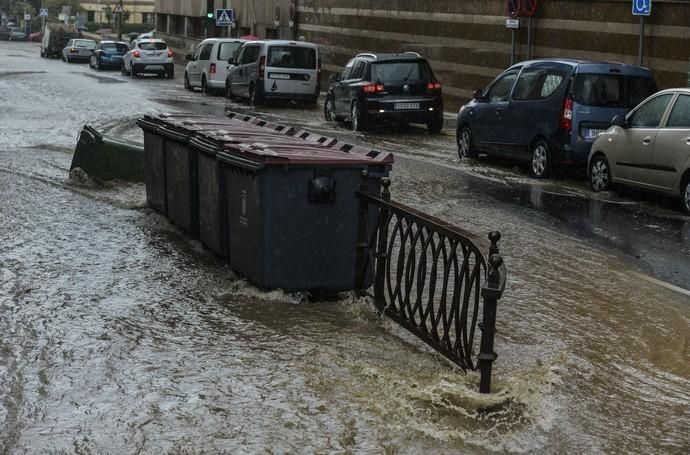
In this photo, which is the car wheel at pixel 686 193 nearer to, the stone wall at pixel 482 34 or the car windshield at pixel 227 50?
the stone wall at pixel 482 34

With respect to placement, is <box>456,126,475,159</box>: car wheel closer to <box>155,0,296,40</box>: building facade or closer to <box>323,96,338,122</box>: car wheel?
<box>323,96,338,122</box>: car wheel

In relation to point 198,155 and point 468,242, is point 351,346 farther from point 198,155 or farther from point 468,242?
point 198,155

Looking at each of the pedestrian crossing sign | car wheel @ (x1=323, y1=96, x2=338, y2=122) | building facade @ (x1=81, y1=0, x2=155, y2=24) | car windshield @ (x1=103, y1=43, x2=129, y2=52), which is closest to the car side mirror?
car wheel @ (x1=323, y1=96, x2=338, y2=122)

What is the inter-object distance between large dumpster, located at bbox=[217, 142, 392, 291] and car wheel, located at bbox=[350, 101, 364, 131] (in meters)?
15.3

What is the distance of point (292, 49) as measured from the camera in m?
32.3

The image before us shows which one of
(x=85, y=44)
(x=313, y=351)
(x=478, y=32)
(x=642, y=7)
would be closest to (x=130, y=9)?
(x=85, y=44)

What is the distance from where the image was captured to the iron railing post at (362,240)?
881 cm

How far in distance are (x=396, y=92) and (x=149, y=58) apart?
2484 cm

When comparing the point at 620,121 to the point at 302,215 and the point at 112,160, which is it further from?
the point at 302,215

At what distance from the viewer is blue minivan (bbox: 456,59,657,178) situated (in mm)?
17359

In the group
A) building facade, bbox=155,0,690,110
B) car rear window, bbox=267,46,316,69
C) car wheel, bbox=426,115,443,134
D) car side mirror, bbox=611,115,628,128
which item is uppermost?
building facade, bbox=155,0,690,110

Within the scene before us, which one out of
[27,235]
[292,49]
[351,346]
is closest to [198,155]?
[27,235]

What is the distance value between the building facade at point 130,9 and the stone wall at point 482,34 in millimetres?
76403

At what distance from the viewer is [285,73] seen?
32188mm
